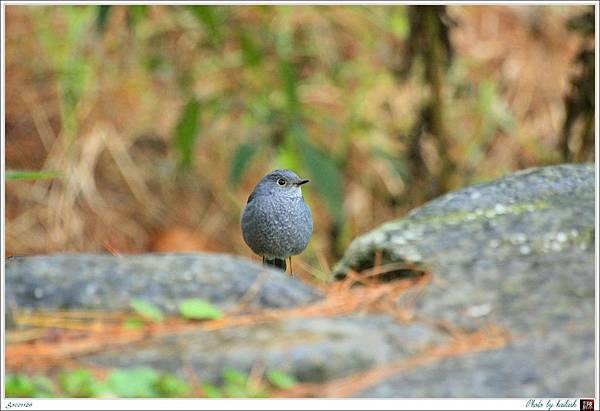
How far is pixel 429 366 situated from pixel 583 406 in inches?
16.4

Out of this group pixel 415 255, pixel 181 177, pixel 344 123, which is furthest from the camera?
pixel 181 177

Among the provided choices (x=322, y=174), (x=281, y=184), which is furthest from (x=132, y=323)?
(x=322, y=174)

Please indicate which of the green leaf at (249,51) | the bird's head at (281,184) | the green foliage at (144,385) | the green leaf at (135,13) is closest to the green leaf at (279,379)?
the green foliage at (144,385)

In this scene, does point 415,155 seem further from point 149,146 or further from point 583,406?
point 583,406

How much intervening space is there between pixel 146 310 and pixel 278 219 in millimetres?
494

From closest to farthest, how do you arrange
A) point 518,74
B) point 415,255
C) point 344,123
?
point 415,255 < point 344,123 < point 518,74

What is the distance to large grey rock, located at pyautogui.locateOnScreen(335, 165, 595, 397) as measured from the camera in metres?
2.33

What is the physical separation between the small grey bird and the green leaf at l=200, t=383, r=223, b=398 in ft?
2.03

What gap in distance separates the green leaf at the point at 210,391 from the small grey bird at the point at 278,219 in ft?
2.03

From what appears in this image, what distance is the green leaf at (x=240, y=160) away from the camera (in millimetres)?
4039

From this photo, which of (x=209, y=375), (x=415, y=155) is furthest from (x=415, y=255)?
(x=415, y=155)

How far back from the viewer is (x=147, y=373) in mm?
2275

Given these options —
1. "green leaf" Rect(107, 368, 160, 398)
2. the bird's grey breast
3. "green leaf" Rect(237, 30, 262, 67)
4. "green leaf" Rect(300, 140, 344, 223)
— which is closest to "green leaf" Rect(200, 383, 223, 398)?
"green leaf" Rect(107, 368, 160, 398)

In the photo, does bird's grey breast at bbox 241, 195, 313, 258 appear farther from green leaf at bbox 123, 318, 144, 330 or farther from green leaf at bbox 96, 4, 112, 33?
green leaf at bbox 96, 4, 112, 33
